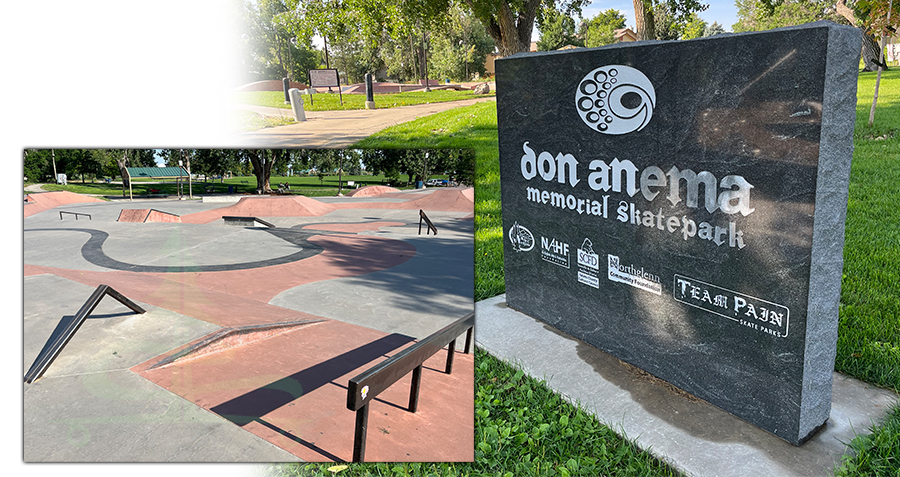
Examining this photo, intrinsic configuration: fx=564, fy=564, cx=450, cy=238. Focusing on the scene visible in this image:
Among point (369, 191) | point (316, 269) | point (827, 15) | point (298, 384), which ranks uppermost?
point (827, 15)

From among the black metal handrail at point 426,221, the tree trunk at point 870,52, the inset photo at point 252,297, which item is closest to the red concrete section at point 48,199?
the inset photo at point 252,297

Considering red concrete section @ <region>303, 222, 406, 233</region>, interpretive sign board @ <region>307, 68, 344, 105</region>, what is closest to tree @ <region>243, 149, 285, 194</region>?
red concrete section @ <region>303, 222, 406, 233</region>

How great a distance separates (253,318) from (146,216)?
0.74 m

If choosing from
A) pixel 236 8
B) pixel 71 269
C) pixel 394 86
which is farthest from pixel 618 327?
pixel 236 8

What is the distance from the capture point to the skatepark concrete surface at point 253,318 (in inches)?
105

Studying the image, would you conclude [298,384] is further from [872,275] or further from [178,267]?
[872,275]

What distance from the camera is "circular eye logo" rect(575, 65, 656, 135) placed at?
11.6 ft

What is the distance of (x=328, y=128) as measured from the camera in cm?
1513

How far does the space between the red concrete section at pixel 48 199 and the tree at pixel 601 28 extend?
175 ft

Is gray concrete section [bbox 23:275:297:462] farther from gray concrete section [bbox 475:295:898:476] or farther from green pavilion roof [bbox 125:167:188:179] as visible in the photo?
gray concrete section [bbox 475:295:898:476]

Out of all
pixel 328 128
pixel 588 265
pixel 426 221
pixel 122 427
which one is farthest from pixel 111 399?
pixel 328 128

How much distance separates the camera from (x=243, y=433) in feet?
8.80

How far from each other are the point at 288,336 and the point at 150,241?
0.83m

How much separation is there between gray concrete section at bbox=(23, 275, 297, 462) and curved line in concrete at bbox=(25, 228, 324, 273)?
155 millimetres
